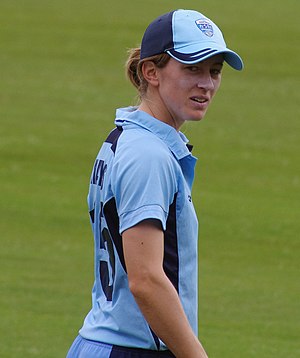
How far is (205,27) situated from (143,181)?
25.5 inches

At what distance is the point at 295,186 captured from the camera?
17.7 metres

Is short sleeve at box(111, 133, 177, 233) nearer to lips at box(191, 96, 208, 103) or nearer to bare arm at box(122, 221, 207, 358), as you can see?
bare arm at box(122, 221, 207, 358)

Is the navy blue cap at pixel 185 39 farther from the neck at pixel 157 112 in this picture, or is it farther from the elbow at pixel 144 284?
the elbow at pixel 144 284

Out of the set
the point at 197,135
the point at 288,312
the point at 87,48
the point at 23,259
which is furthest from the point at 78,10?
the point at 288,312

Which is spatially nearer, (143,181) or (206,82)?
(143,181)

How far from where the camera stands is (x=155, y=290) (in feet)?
12.9

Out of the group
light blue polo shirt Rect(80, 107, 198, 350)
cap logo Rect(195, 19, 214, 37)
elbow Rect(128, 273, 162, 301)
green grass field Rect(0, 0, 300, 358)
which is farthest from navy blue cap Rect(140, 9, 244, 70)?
green grass field Rect(0, 0, 300, 358)

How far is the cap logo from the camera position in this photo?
4234 mm

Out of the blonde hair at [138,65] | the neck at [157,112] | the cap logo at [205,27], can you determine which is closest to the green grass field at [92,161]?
the blonde hair at [138,65]

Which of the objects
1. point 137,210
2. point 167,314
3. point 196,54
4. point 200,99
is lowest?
point 167,314

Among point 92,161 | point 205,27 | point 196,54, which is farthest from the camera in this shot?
point 92,161

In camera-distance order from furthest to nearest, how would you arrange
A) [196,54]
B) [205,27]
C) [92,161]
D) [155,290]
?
[92,161], [205,27], [196,54], [155,290]

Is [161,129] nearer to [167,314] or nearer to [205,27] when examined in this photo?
[205,27]

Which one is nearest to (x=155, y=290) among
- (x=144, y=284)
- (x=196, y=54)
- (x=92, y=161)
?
(x=144, y=284)
